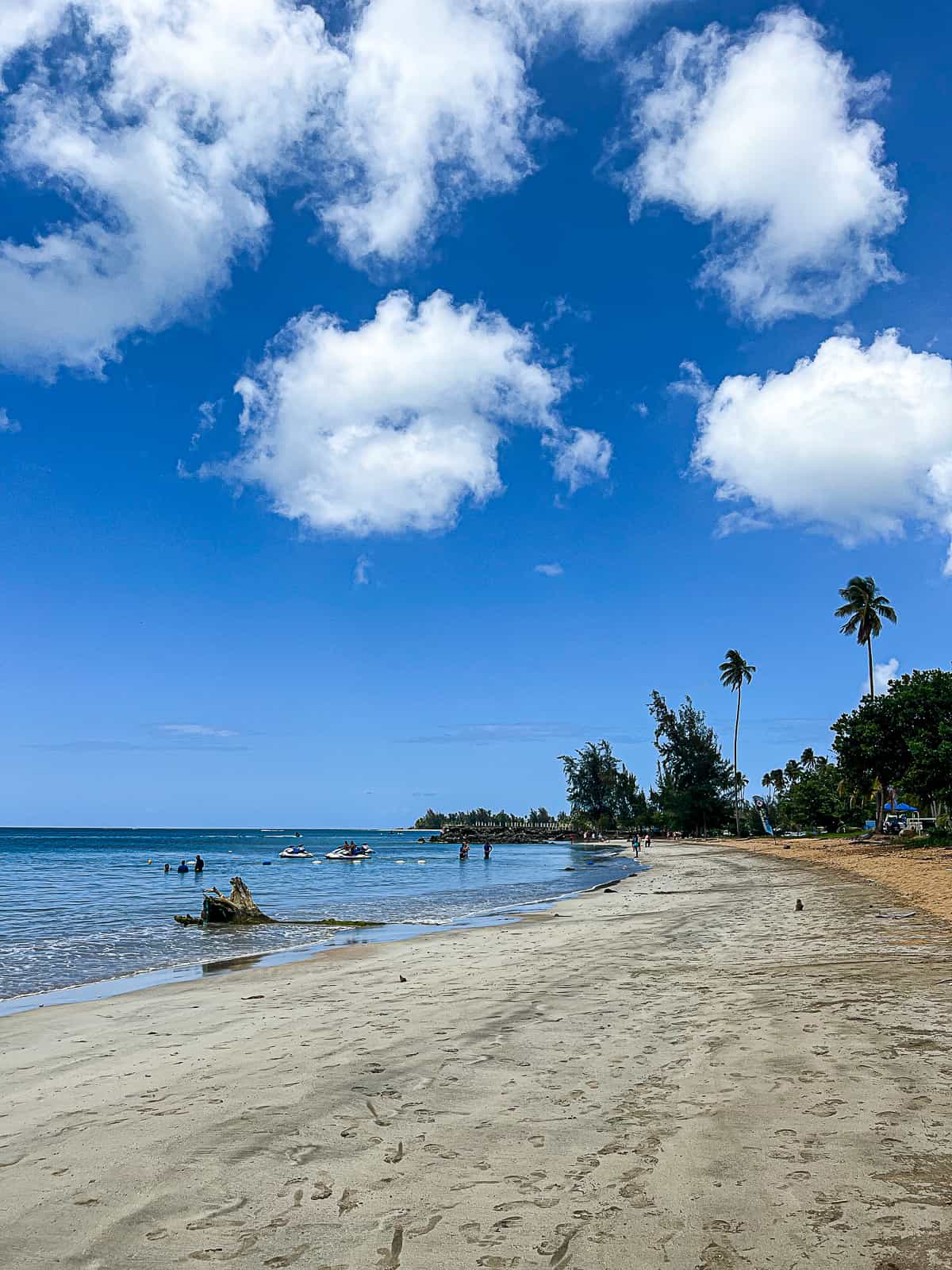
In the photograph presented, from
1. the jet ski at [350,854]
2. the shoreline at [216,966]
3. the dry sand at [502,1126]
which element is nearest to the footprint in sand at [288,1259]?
the dry sand at [502,1126]

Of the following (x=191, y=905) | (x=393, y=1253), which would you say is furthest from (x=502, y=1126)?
(x=191, y=905)

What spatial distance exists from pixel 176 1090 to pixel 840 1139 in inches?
204

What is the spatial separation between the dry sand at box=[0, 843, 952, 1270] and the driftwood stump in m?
14.2

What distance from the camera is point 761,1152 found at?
192 inches

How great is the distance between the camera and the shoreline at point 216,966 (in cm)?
1329

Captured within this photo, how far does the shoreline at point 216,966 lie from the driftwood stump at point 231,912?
12.8 feet

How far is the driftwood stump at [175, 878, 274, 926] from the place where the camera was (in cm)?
2536

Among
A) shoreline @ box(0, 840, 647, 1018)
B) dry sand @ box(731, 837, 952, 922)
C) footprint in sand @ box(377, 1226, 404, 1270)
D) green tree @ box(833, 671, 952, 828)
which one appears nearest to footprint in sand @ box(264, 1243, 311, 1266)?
footprint in sand @ box(377, 1226, 404, 1270)

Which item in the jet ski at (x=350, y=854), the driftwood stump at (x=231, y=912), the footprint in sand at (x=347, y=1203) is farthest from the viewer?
the jet ski at (x=350, y=854)

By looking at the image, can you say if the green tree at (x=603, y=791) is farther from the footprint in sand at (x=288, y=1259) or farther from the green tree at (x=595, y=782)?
the footprint in sand at (x=288, y=1259)

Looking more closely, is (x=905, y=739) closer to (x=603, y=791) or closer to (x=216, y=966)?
(x=216, y=966)

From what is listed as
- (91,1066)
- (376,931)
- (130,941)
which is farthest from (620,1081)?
(130,941)

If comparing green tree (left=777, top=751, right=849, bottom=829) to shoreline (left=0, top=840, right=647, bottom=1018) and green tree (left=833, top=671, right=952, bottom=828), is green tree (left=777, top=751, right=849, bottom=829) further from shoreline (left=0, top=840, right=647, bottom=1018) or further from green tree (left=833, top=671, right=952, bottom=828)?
shoreline (left=0, top=840, right=647, bottom=1018)

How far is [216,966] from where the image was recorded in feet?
53.5
